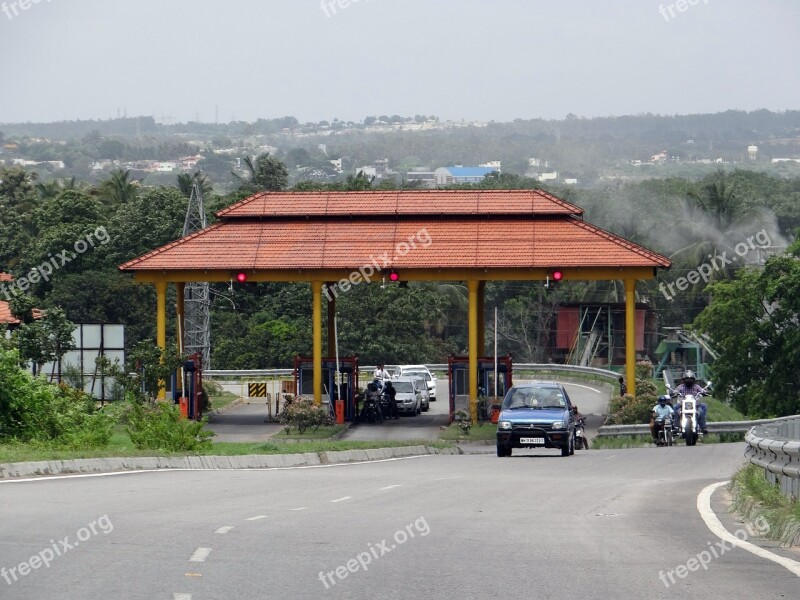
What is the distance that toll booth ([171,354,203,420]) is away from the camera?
43.7m

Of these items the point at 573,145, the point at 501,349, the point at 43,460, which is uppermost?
the point at 573,145

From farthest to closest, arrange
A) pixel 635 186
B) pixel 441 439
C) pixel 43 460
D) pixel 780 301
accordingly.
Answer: pixel 635 186, pixel 780 301, pixel 441 439, pixel 43 460

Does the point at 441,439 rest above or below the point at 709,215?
below

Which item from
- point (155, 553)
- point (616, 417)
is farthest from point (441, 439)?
point (155, 553)

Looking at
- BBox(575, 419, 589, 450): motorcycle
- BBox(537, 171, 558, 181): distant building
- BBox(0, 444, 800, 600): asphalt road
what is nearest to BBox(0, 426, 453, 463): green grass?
BBox(0, 444, 800, 600): asphalt road

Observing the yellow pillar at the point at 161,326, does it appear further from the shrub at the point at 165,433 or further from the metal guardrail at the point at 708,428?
the shrub at the point at 165,433

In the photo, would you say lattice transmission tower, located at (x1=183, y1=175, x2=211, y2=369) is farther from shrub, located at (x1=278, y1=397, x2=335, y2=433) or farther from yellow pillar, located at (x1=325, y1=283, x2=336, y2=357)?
shrub, located at (x1=278, y1=397, x2=335, y2=433)

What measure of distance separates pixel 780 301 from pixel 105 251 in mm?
41812

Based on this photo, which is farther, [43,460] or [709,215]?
[709,215]

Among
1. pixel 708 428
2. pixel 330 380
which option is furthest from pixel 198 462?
pixel 330 380

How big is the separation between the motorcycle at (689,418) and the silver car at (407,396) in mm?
18701

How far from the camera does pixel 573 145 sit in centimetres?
19625

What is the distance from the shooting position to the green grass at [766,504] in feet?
39.2

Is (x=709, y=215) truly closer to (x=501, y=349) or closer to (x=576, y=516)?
(x=501, y=349)
